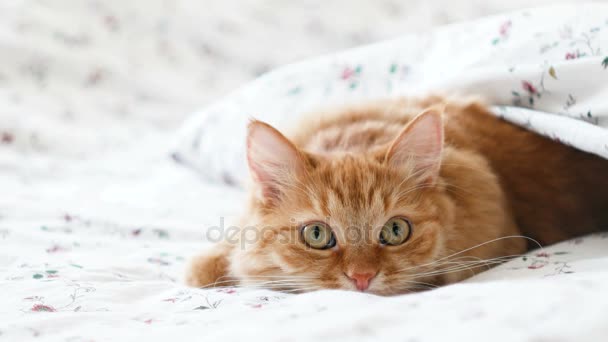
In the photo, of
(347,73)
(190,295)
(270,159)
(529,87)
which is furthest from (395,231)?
(347,73)

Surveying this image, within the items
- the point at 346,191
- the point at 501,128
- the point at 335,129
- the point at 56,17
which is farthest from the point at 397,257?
the point at 56,17

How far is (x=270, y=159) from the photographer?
1.28m

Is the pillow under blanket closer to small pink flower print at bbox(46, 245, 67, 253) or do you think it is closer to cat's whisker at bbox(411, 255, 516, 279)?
cat's whisker at bbox(411, 255, 516, 279)

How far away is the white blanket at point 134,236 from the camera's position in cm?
79

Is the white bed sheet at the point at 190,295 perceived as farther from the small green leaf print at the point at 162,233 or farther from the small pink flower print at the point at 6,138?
the small pink flower print at the point at 6,138

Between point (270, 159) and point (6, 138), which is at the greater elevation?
point (6, 138)

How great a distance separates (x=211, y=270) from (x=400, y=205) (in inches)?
19.8

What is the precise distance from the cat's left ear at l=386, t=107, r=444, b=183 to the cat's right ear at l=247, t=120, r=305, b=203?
0.73ft

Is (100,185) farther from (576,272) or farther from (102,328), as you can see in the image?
(576,272)

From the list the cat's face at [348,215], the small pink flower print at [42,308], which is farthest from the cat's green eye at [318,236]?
the small pink flower print at [42,308]

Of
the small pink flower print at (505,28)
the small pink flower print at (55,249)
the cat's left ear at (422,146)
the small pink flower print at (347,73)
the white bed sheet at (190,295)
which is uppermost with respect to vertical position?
the small pink flower print at (347,73)

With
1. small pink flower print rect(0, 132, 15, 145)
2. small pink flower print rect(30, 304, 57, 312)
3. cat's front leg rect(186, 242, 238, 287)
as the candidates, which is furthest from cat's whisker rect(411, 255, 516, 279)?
small pink flower print rect(0, 132, 15, 145)

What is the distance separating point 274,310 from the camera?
92 centimetres

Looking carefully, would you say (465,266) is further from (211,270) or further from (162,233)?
(162,233)
